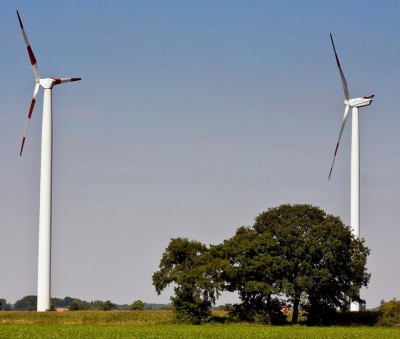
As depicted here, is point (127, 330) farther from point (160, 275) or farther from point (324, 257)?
point (324, 257)

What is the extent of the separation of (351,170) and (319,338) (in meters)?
53.9

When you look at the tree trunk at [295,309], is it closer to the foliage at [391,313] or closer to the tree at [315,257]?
the tree at [315,257]

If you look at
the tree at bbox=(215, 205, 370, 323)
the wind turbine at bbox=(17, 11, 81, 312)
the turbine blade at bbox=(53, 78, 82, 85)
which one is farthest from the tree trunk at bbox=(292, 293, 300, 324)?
the turbine blade at bbox=(53, 78, 82, 85)

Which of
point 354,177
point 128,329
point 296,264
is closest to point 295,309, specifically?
point 296,264

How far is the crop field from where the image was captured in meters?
103

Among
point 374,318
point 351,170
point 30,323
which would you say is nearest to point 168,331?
point 30,323

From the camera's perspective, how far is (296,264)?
143 metres

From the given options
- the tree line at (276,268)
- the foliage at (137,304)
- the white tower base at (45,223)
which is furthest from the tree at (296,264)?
the foliage at (137,304)

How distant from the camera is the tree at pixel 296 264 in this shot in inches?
5551

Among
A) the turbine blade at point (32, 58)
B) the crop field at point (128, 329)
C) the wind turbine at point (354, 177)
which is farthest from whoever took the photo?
the wind turbine at point (354, 177)

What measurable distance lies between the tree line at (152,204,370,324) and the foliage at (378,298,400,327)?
319 inches

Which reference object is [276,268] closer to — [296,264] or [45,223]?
[296,264]

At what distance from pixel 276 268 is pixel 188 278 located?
12357 mm

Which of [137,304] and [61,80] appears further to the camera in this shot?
[137,304]
